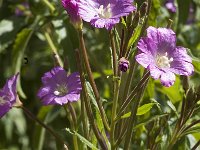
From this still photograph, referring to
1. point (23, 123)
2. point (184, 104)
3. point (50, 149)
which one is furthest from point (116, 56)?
point (50, 149)

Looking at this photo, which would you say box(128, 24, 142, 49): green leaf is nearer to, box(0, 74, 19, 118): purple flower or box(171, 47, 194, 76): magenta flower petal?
box(171, 47, 194, 76): magenta flower petal

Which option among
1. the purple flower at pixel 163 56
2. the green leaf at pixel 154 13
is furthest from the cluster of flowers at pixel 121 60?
the green leaf at pixel 154 13

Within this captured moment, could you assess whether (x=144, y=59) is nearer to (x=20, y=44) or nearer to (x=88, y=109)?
(x=88, y=109)

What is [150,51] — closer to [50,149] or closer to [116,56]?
[116,56]

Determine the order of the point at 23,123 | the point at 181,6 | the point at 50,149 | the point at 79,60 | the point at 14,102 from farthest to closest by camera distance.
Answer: the point at 50,149 → the point at 23,123 → the point at 181,6 → the point at 14,102 → the point at 79,60

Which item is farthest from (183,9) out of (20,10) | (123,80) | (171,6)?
(20,10)

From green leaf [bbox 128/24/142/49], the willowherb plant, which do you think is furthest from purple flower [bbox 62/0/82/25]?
green leaf [bbox 128/24/142/49]

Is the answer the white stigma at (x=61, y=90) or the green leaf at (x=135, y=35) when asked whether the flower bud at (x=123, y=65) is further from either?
the white stigma at (x=61, y=90)
